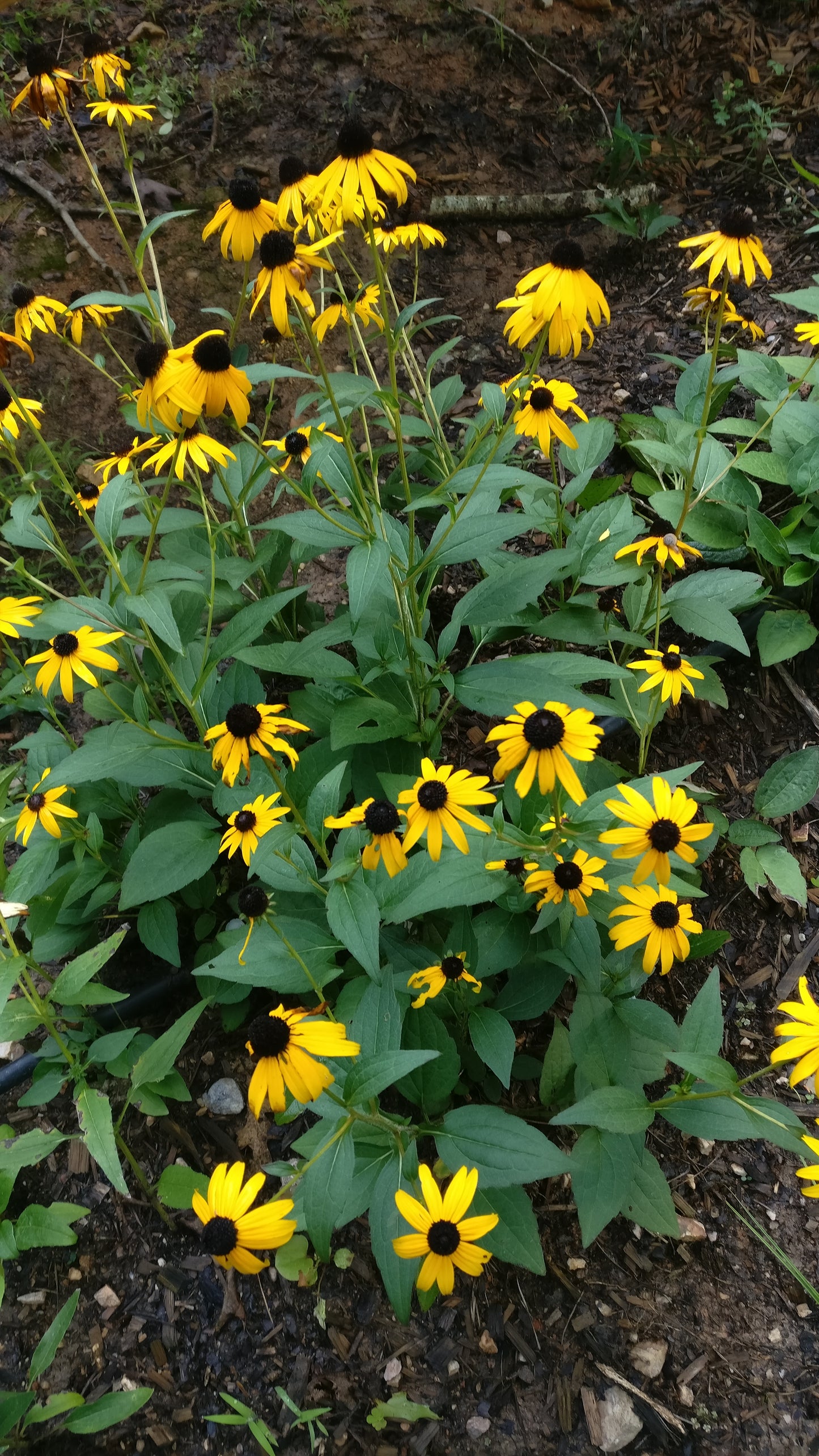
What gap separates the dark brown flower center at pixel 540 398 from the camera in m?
2.39

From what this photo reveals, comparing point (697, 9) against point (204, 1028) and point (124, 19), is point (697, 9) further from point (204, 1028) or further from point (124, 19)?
point (204, 1028)

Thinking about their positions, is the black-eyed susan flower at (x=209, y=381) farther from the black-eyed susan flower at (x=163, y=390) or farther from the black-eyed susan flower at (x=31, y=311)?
the black-eyed susan flower at (x=31, y=311)

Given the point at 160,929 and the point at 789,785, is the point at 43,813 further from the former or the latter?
the point at 789,785

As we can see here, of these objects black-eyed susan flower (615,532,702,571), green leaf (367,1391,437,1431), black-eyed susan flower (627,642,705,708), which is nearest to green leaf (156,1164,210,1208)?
green leaf (367,1391,437,1431)

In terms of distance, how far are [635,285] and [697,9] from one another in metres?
1.78

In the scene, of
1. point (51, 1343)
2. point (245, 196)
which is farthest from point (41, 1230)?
point (245, 196)

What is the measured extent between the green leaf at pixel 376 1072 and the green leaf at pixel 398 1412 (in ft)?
2.90

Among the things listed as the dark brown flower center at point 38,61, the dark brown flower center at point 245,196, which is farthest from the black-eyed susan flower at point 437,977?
the dark brown flower center at point 38,61

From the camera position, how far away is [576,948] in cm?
195

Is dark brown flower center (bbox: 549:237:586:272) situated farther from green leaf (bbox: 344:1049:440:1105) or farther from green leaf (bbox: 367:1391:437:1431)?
green leaf (bbox: 367:1391:437:1431)

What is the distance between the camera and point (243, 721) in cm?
185

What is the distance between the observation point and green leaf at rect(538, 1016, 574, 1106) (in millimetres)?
2174

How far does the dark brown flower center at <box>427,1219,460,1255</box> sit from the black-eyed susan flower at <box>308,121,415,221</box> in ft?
6.52

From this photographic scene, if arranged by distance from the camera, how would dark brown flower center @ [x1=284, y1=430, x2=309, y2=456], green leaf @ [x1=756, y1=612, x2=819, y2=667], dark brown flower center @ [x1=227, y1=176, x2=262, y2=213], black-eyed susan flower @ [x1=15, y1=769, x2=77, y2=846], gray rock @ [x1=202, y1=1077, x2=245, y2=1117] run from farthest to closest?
green leaf @ [x1=756, y1=612, x2=819, y2=667] < dark brown flower center @ [x1=284, y1=430, x2=309, y2=456] < gray rock @ [x1=202, y1=1077, x2=245, y2=1117] < black-eyed susan flower @ [x1=15, y1=769, x2=77, y2=846] < dark brown flower center @ [x1=227, y1=176, x2=262, y2=213]
